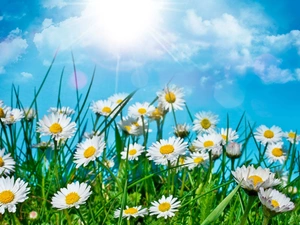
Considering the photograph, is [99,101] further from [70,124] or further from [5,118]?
[70,124]

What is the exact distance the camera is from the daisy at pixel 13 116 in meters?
1.71

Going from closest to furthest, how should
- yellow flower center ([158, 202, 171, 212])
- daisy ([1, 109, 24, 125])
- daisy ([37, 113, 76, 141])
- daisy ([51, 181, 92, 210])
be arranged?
daisy ([51, 181, 92, 210]) < yellow flower center ([158, 202, 171, 212]) < daisy ([37, 113, 76, 141]) < daisy ([1, 109, 24, 125])

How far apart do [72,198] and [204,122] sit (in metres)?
0.98

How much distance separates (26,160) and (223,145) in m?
0.65

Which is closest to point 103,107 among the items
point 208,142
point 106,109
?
point 106,109

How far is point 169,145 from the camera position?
1.52 metres

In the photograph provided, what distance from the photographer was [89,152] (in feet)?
4.32

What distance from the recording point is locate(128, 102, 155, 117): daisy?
195cm

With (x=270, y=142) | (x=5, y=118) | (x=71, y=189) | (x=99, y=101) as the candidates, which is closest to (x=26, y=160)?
(x=5, y=118)

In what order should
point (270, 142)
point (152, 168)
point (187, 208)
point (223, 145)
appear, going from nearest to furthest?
point (187, 208), point (223, 145), point (270, 142), point (152, 168)

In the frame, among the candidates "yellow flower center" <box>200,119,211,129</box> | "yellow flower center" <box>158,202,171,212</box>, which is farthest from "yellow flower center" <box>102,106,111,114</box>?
"yellow flower center" <box>158,202,171,212</box>

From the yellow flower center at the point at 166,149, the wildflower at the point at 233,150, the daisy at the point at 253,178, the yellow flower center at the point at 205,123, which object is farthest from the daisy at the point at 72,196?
the yellow flower center at the point at 205,123

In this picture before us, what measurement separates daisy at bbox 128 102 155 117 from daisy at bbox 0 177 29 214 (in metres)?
0.86

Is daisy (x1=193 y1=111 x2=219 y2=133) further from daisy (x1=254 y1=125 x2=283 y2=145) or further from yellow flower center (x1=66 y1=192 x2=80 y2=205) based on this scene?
yellow flower center (x1=66 y1=192 x2=80 y2=205)
